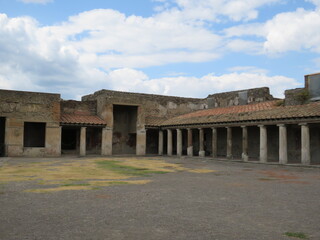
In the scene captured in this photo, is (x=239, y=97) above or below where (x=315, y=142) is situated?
above

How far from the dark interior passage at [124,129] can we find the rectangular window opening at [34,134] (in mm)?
5515

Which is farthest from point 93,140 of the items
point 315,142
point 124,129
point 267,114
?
point 315,142

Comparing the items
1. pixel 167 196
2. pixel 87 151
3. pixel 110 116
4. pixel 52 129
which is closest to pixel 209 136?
pixel 110 116

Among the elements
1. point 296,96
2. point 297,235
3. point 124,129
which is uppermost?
point 296,96

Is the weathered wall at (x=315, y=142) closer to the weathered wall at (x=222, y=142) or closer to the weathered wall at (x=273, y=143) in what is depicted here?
the weathered wall at (x=273, y=143)

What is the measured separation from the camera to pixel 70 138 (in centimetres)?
2553

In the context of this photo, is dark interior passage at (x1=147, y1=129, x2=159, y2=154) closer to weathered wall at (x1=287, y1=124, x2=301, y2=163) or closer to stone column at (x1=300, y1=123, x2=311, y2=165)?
weathered wall at (x1=287, y1=124, x2=301, y2=163)

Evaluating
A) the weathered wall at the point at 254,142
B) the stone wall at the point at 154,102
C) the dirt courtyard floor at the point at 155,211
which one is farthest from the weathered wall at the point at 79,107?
the dirt courtyard floor at the point at 155,211

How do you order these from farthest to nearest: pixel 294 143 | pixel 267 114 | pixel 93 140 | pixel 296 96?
pixel 93 140
pixel 296 96
pixel 294 143
pixel 267 114

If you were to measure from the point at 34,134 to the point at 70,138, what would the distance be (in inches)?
105

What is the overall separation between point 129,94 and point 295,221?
70.8ft

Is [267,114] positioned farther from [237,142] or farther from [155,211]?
[155,211]

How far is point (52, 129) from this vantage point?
21.8 meters

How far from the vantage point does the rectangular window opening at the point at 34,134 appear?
2389 cm
